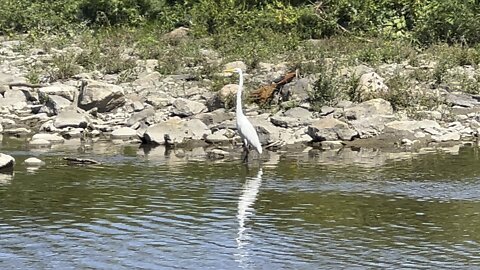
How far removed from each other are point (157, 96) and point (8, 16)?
10.9 m

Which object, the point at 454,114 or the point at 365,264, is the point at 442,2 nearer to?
the point at 454,114

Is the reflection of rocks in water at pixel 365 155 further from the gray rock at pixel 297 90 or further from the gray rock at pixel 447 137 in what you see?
the gray rock at pixel 297 90

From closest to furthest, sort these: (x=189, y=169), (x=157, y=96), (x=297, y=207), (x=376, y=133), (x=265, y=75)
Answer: (x=297, y=207)
(x=189, y=169)
(x=376, y=133)
(x=157, y=96)
(x=265, y=75)

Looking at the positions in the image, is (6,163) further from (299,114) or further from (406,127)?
(406,127)

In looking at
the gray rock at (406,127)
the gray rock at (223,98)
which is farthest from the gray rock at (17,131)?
the gray rock at (406,127)

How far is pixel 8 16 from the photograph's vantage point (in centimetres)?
2866

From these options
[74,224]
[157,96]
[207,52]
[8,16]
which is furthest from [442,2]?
[74,224]

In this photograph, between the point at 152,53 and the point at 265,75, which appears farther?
the point at 152,53

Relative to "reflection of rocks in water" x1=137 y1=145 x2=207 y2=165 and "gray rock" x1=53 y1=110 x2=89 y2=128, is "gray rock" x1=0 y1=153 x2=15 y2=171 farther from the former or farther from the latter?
"gray rock" x1=53 y1=110 x2=89 y2=128

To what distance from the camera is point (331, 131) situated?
15945 mm

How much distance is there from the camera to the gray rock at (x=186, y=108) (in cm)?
1795

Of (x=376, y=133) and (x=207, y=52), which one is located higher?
(x=207, y=52)

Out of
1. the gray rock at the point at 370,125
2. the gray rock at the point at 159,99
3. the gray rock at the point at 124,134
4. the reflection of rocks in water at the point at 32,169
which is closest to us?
the reflection of rocks in water at the point at 32,169

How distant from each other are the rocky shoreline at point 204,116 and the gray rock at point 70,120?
0.02m
